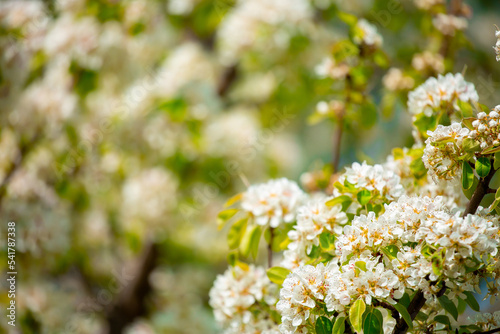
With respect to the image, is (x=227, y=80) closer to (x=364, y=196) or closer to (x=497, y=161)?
(x=364, y=196)

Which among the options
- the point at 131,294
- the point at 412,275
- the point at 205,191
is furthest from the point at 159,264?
the point at 412,275

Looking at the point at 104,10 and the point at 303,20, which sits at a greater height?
the point at 104,10

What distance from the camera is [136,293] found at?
3.06m

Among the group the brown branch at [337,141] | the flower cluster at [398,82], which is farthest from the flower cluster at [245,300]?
the flower cluster at [398,82]

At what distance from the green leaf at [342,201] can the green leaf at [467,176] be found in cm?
25

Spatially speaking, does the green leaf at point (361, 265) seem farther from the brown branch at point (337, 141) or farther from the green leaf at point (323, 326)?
the brown branch at point (337, 141)

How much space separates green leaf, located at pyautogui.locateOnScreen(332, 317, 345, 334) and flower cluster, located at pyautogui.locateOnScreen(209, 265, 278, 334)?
0.83 feet

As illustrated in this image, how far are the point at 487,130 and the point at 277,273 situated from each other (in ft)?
1.68

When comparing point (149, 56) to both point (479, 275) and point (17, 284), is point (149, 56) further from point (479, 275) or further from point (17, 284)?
point (479, 275)

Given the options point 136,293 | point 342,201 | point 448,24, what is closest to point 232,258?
point 342,201

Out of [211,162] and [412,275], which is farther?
[211,162]

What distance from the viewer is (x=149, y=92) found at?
8.27 ft

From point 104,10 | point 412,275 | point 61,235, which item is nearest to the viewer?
point 412,275

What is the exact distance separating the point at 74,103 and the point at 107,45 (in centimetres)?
35
